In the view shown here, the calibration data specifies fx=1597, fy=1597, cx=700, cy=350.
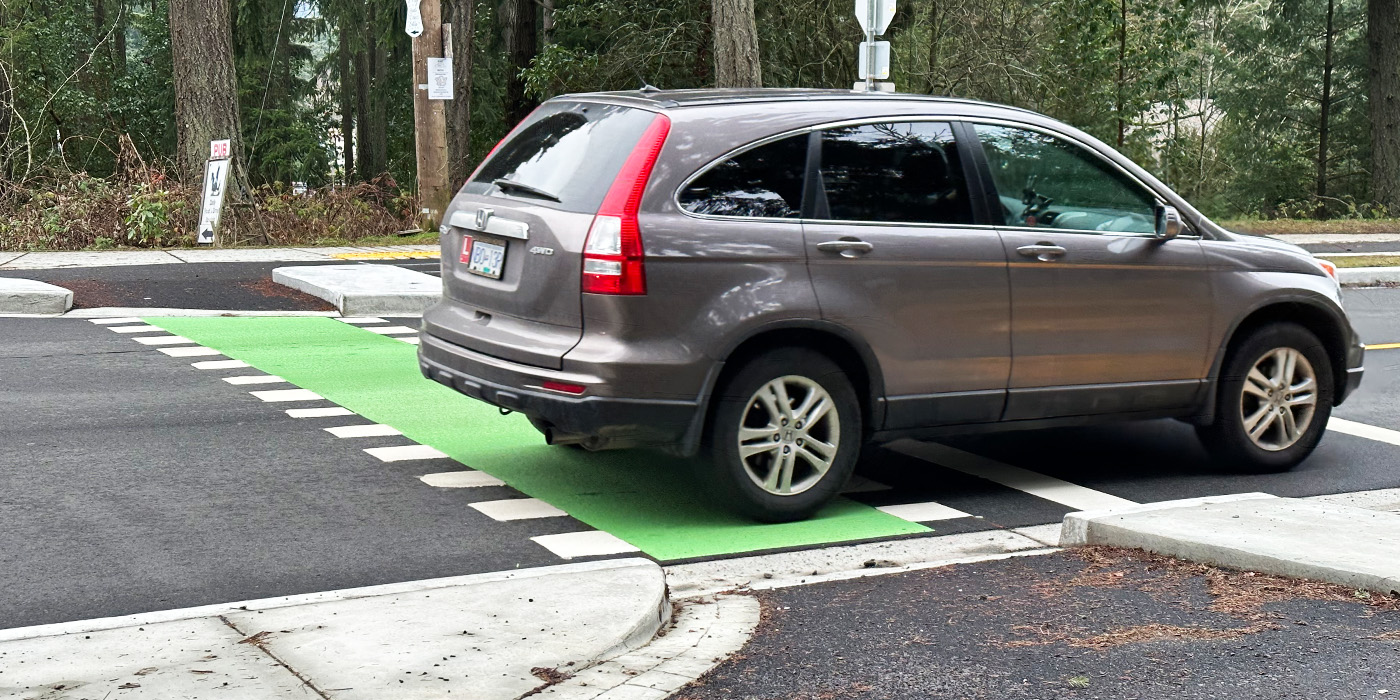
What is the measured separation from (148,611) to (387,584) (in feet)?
2.74

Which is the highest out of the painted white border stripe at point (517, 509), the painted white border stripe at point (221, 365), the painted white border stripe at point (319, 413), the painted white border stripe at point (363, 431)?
the painted white border stripe at point (221, 365)

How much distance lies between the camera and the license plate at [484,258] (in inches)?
280

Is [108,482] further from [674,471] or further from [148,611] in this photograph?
[674,471]

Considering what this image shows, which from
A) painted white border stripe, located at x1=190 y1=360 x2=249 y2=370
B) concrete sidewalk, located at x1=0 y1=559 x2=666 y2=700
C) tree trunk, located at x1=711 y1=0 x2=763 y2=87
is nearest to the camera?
concrete sidewalk, located at x1=0 y1=559 x2=666 y2=700

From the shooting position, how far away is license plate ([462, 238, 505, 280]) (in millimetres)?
7105

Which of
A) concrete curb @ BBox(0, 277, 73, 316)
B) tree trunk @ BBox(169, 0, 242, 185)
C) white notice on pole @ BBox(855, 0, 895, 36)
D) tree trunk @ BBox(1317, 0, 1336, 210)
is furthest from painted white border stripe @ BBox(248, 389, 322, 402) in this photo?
tree trunk @ BBox(1317, 0, 1336, 210)

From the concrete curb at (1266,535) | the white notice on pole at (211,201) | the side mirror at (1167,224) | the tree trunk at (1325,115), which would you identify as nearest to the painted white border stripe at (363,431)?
the concrete curb at (1266,535)

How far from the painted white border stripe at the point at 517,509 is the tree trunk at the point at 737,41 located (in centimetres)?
1396

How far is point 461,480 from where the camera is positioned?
25.6ft

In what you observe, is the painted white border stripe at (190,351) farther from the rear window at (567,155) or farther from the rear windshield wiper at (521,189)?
the rear windshield wiper at (521,189)

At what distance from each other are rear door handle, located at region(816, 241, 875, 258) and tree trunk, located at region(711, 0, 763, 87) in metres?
14.0

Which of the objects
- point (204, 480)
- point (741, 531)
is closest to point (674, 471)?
point (741, 531)

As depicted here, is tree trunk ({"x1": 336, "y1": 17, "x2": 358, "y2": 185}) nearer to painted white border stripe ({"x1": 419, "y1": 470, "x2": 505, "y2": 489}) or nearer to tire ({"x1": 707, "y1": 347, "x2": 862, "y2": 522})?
painted white border stripe ({"x1": 419, "y1": 470, "x2": 505, "y2": 489})

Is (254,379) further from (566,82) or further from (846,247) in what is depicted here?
(566,82)
